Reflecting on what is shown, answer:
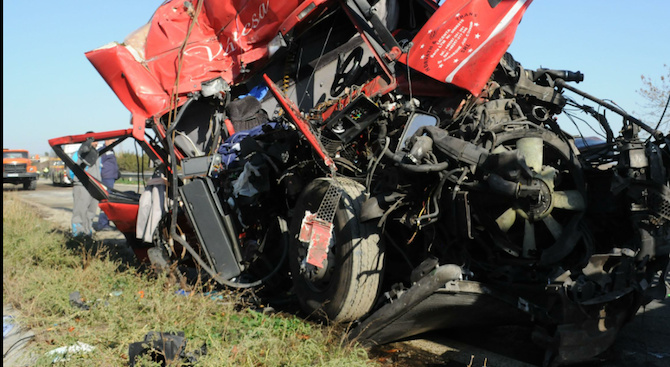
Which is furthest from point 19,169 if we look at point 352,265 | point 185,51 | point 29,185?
point 352,265

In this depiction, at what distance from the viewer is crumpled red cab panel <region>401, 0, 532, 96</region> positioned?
404 centimetres

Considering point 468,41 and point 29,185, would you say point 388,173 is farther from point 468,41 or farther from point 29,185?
point 29,185

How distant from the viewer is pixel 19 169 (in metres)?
26.5

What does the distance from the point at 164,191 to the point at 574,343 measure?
4.17 meters

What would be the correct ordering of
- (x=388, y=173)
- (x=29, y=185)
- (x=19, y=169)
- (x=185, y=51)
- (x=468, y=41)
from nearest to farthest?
(x=388, y=173) → (x=468, y=41) → (x=185, y=51) → (x=19, y=169) → (x=29, y=185)

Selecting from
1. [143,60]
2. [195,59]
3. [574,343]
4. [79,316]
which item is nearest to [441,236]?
[574,343]

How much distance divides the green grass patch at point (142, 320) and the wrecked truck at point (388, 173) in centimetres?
29

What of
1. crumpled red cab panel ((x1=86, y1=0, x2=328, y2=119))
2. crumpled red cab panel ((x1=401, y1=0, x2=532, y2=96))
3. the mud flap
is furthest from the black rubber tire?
crumpled red cab panel ((x1=86, y1=0, x2=328, y2=119))

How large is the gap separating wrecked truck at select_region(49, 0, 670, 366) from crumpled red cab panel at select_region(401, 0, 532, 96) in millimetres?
12

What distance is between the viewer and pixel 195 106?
577cm

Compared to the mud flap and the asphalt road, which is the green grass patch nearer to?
the mud flap

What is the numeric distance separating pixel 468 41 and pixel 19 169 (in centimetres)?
2788

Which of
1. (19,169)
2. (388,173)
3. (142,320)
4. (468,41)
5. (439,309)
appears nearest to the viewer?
(439,309)

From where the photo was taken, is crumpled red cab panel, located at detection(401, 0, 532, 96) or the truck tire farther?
the truck tire
